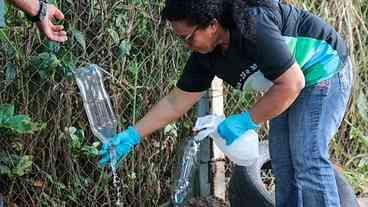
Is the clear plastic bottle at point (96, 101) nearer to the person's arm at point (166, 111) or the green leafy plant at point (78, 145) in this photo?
the green leafy plant at point (78, 145)

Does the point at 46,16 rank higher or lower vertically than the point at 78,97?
higher

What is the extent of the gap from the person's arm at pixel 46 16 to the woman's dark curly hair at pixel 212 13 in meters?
0.67

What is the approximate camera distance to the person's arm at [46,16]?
303cm

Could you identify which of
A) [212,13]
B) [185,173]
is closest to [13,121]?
[185,173]

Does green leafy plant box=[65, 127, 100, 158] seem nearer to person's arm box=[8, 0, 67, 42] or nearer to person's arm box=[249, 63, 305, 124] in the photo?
person's arm box=[8, 0, 67, 42]

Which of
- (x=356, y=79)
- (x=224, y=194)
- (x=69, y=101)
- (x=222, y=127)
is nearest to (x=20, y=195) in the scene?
(x=69, y=101)

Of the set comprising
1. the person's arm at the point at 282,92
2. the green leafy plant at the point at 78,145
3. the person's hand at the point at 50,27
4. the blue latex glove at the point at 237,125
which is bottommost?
the green leafy plant at the point at 78,145

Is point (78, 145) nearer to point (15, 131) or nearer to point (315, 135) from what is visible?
point (15, 131)

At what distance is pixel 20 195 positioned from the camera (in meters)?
3.93

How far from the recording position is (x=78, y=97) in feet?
12.7

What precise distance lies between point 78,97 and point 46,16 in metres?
0.82

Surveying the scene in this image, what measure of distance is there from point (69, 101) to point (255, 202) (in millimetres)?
1146

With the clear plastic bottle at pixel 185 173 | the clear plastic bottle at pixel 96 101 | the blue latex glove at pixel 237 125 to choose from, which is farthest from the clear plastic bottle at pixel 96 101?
the blue latex glove at pixel 237 125

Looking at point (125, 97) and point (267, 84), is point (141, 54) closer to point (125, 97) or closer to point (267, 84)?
point (125, 97)
